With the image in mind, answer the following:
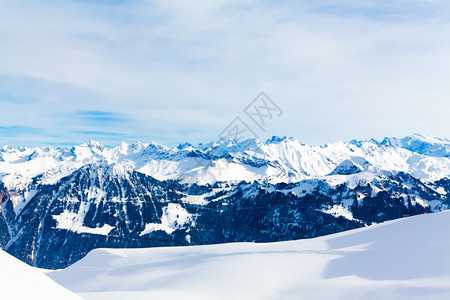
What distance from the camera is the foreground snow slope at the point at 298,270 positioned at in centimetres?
3081

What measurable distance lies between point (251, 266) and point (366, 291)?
51.8 feet

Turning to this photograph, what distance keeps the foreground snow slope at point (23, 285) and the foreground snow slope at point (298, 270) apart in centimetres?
1893

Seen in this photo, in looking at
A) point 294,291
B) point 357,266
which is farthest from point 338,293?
point 357,266

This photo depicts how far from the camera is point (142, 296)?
31516 mm

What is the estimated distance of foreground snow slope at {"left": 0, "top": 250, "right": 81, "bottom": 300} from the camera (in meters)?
11.4

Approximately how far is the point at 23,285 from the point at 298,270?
33049 millimetres

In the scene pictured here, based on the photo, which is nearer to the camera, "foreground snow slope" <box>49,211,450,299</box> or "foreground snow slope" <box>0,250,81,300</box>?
"foreground snow slope" <box>0,250,81,300</box>

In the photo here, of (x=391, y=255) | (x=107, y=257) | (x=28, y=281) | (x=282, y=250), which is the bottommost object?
(x=107, y=257)

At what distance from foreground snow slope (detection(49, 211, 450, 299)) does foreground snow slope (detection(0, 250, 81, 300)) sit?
18.9m

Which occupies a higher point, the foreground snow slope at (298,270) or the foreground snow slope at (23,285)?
the foreground snow slope at (23,285)

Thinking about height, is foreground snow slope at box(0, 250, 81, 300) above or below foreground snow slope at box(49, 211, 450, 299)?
above

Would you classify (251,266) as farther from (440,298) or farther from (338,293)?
(440,298)

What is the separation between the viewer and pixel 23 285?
40.0ft

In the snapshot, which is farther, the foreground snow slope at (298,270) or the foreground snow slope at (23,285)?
the foreground snow slope at (298,270)
